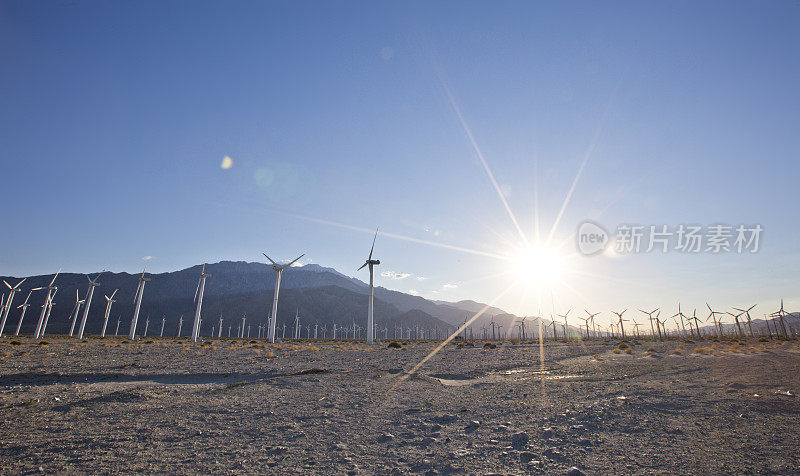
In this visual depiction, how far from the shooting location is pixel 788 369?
19312 mm

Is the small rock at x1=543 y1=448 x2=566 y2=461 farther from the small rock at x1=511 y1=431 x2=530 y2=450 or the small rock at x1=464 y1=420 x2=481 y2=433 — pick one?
the small rock at x1=464 y1=420 x2=481 y2=433

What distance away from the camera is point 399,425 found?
31.3ft

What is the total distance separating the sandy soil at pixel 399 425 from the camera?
6.77m

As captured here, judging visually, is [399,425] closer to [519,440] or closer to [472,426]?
[472,426]

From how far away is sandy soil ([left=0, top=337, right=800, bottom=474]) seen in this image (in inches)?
267

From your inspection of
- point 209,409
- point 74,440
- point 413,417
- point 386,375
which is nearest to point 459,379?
point 386,375

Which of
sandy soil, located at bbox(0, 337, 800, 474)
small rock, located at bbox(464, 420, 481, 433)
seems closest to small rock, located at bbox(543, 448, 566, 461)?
sandy soil, located at bbox(0, 337, 800, 474)

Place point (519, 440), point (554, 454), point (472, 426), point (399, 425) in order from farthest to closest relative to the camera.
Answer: point (399, 425) → point (472, 426) → point (519, 440) → point (554, 454)

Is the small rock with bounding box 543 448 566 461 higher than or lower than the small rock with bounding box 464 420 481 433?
higher

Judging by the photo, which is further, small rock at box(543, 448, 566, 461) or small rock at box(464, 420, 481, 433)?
small rock at box(464, 420, 481, 433)

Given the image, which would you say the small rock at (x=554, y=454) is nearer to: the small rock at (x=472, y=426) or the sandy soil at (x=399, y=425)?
the sandy soil at (x=399, y=425)

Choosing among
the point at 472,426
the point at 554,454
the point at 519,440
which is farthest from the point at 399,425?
the point at 554,454

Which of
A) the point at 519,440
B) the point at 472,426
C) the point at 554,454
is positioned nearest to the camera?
the point at 554,454

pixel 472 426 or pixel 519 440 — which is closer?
pixel 519 440
